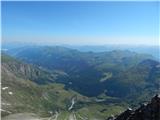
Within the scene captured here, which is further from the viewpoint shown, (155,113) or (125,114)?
(125,114)

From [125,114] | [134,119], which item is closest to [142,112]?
[134,119]

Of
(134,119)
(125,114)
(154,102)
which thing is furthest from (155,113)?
(125,114)

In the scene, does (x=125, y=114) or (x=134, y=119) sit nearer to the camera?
(x=134, y=119)

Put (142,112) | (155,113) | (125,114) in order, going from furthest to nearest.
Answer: (125,114), (142,112), (155,113)

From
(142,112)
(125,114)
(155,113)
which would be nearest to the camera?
(155,113)

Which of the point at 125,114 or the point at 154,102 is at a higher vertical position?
the point at 154,102

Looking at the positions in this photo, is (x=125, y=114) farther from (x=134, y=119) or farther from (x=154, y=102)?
(x=154, y=102)

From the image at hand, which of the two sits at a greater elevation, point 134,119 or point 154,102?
point 154,102

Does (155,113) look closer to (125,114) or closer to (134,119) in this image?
(134,119)
